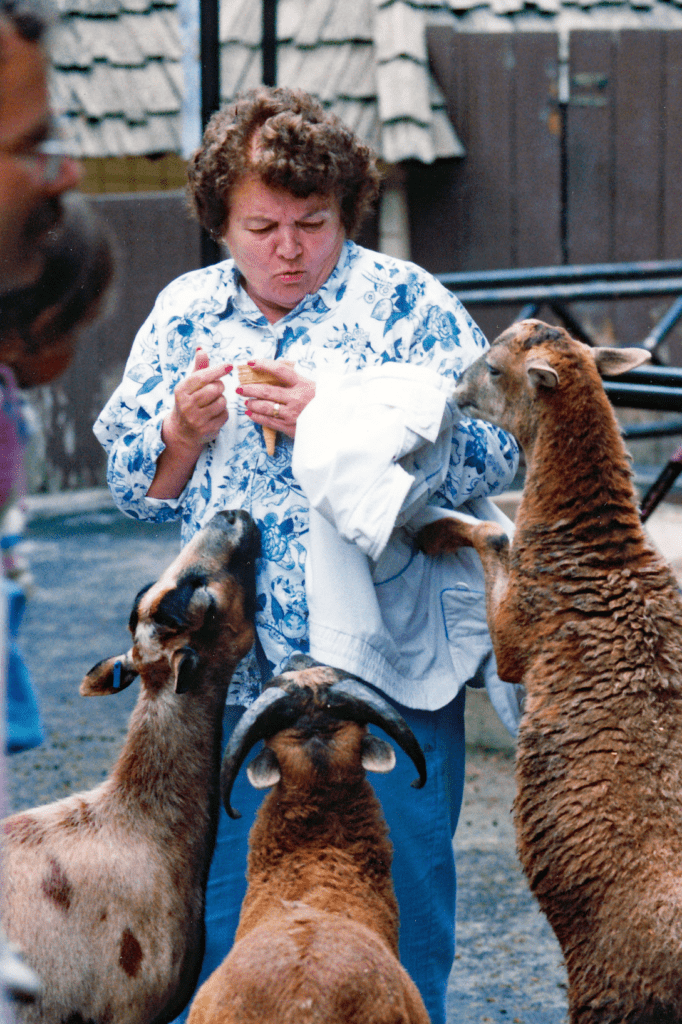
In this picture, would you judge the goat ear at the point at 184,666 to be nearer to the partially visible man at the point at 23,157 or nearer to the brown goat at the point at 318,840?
the brown goat at the point at 318,840

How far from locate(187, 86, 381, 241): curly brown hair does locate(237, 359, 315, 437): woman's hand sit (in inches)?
16.3

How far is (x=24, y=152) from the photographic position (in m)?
1.42

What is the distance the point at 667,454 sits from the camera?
30.7ft

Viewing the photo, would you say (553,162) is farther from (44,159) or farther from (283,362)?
(44,159)

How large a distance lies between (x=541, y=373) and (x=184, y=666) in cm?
108

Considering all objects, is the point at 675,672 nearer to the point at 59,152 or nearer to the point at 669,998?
the point at 669,998

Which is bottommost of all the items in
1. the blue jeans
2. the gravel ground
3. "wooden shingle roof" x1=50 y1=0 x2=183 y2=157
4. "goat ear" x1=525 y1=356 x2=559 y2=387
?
the gravel ground

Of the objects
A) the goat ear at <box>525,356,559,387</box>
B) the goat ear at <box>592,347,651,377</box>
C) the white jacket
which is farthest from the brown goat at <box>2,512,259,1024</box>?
the goat ear at <box>592,347,651,377</box>

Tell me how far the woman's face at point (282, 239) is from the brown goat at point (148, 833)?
1.85 ft

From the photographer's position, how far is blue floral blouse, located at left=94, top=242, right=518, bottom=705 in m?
2.72

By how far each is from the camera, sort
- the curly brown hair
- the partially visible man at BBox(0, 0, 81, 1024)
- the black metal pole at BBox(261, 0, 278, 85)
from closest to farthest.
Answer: the partially visible man at BBox(0, 0, 81, 1024), the curly brown hair, the black metal pole at BBox(261, 0, 278, 85)

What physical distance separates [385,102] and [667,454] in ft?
11.5

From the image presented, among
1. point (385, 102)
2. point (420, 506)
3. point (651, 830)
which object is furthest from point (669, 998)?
point (385, 102)

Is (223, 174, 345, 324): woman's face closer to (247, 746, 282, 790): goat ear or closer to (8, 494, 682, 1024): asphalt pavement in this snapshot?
(8, 494, 682, 1024): asphalt pavement
